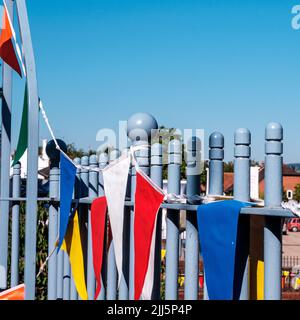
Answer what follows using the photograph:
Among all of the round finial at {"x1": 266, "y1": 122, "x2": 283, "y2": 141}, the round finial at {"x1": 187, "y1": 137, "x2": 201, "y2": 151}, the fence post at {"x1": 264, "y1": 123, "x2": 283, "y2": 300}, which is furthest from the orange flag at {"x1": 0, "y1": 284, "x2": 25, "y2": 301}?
the round finial at {"x1": 266, "y1": 122, "x2": 283, "y2": 141}

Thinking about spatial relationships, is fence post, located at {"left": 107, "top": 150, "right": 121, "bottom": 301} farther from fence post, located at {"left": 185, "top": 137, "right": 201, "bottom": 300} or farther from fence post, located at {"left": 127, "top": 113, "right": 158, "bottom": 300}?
fence post, located at {"left": 185, "top": 137, "right": 201, "bottom": 300}

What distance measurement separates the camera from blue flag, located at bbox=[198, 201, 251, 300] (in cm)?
226

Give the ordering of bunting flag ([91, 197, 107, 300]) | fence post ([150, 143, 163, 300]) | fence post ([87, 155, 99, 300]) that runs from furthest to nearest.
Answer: fence post ([87, 155, 99, 300]), bunting flag ([91, 197, 107, 300]), fence post ([150, 143, 163, 300])

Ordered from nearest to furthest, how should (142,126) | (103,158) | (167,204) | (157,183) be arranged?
1. (167,204)
2. (157,183)
3. (142,126)
4. (103,158)

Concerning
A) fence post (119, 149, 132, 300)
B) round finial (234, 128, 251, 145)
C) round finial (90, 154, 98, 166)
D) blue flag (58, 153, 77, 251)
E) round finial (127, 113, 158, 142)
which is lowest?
fence post (119, 149, 132, 300)

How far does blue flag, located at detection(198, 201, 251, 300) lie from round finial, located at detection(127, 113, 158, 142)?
2.65 ft

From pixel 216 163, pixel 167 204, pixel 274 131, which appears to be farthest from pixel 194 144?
pixel 274 131

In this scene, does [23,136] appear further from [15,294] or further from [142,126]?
[142,126]

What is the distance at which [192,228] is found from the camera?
2707 mm

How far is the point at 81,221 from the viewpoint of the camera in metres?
4.21

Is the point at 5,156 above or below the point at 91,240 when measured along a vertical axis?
above

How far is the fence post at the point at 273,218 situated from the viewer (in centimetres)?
215

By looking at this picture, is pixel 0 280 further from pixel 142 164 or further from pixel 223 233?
pixel 223 233

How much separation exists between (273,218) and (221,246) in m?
0.23
